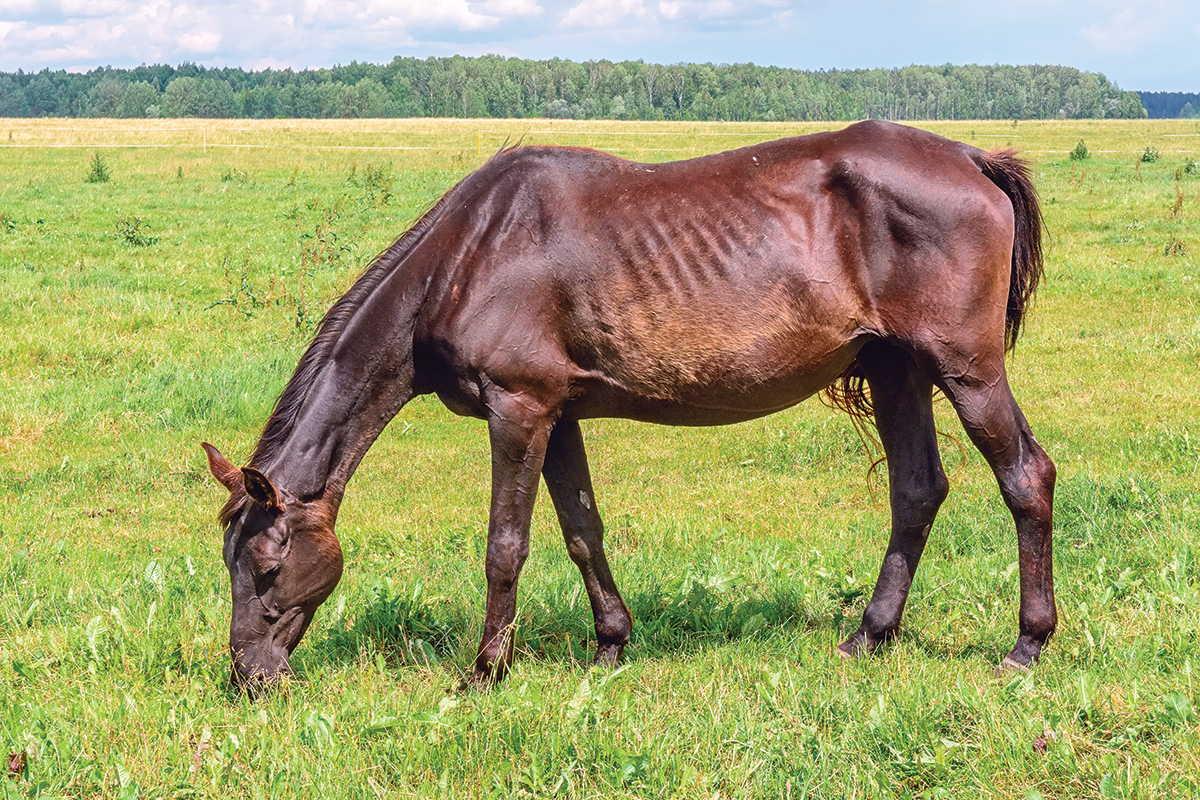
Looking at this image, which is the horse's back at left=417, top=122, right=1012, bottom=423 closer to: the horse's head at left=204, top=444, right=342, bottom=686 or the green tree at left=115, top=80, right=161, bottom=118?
the horse's head at left=204, top=444, right=342, bottom=686

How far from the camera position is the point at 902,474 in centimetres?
490

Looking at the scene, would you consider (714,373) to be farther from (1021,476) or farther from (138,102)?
(138,102)

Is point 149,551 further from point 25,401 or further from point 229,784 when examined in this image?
point 25,401

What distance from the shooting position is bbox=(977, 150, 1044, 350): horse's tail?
4.66 metres

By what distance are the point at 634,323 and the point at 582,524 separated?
978 millimetres

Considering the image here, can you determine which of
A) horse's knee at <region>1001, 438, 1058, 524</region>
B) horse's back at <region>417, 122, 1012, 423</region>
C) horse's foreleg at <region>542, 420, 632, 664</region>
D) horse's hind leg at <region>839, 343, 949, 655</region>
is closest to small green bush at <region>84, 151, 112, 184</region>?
horse's foreleg at <region>542, 420, 632, 664</region>

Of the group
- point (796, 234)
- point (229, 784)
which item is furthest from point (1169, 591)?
point (229, 784)

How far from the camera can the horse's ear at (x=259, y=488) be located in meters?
4.13

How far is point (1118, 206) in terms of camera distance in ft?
66.2

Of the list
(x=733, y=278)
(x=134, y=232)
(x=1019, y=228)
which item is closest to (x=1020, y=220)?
(x=1019, y=228)

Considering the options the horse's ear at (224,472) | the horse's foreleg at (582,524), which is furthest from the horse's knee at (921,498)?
the horse's ear at (224,472)

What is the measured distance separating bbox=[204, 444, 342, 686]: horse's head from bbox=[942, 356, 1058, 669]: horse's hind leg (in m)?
2.77

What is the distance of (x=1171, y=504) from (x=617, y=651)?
3.40 meters

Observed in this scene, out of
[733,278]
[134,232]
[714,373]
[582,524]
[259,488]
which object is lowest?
[582,524]
